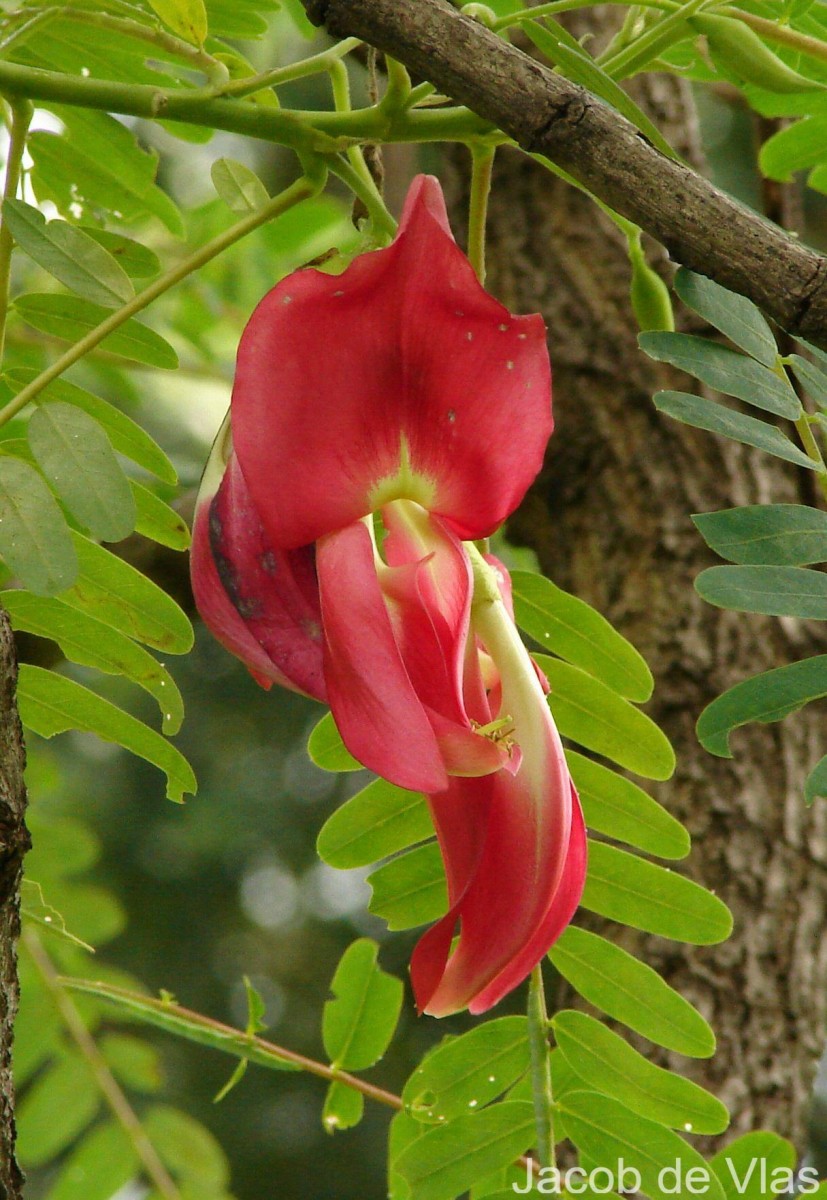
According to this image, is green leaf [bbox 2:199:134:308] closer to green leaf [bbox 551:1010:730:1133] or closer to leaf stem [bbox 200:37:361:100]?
leaf stem [bbox 200:37:361:100]

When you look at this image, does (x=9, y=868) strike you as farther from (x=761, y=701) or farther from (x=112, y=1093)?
(x=112, y=1093)

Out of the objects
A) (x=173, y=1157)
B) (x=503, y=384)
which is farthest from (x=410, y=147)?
(x=503, y=384)

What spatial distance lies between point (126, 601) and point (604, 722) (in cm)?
27

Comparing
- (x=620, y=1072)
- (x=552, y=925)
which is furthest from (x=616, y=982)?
(x=552, y=925)

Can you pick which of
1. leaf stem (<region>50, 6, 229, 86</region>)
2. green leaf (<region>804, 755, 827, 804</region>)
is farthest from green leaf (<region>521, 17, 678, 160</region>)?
green leaf (<region>804, 755, 827, 804</region>)

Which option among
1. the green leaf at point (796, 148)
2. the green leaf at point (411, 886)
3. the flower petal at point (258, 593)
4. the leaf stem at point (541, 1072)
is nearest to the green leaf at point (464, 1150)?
the leaf stem at point (541, 1072)

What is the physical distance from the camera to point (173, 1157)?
46.6 inches

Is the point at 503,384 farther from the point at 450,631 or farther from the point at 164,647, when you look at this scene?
the point at 164,647

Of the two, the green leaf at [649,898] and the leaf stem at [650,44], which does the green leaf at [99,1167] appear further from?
the leaf stem at [650,44]

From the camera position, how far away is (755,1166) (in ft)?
2.70

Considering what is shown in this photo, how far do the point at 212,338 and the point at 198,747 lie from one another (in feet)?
8.45

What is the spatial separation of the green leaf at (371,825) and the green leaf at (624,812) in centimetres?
9

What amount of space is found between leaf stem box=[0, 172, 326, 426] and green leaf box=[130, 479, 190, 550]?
0.42 ft

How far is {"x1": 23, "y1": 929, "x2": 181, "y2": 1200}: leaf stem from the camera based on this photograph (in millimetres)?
1139
